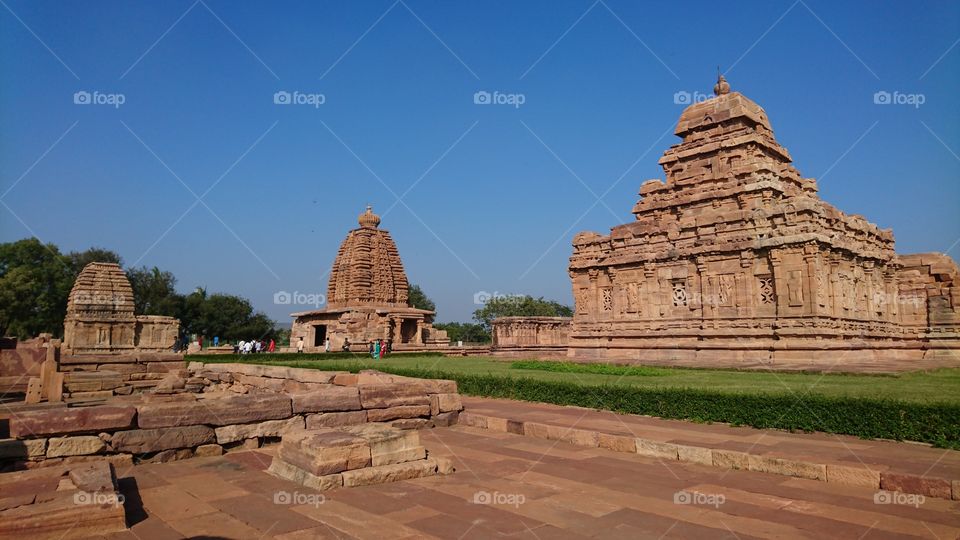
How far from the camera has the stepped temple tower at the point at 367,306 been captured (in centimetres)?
3359

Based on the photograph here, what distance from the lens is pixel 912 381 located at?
11320 mm

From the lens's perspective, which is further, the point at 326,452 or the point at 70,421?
the point at 70,421

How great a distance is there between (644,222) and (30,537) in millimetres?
20968

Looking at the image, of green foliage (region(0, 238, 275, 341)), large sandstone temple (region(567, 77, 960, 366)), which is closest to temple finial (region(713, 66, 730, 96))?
large sandstone temple (region(567, 77, 960, 366))

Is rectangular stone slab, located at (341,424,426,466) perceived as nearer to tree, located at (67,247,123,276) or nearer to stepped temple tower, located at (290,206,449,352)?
stepped temple tower, located at (290,206,449,352)

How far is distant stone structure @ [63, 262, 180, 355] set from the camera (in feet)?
77.0

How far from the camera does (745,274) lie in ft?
60.6

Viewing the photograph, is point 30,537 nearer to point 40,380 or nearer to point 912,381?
point 912,381

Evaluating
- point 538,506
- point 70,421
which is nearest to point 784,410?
point 538,506

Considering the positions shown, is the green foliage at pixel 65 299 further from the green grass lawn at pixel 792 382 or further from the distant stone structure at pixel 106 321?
the green grass lawn at pixel 792 382

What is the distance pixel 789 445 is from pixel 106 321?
26.0 m

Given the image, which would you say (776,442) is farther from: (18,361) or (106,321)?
(18,361)

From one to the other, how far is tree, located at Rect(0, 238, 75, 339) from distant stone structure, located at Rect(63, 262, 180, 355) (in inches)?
1164

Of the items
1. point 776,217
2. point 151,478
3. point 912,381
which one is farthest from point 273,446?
point 776,217
